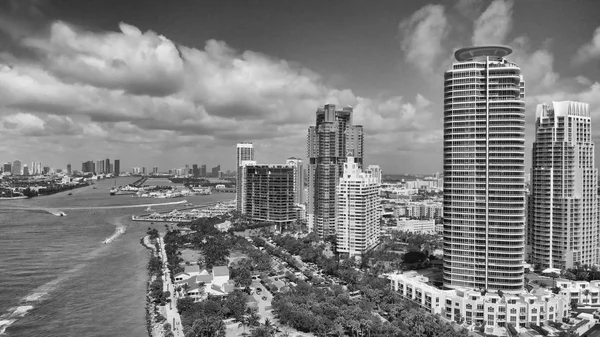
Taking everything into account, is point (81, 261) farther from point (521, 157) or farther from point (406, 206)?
point (406, 206)

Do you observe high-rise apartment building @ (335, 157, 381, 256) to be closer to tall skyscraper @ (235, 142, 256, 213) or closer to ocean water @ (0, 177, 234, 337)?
ocean water @ (0, 177, 234, 337)

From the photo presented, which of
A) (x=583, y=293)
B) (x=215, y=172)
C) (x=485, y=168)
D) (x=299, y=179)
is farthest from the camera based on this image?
(x=215, y=172)

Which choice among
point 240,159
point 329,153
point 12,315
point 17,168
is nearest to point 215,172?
point 17,168

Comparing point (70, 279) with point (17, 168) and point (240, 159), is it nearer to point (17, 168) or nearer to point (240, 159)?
point (240, 159)

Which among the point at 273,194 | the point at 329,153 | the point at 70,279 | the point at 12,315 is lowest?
the point at 12,315

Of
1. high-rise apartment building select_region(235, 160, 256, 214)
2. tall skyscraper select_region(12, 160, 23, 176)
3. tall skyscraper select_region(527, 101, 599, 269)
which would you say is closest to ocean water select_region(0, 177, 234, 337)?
high-rise apartment building select_region(235, 160, 256, 214)

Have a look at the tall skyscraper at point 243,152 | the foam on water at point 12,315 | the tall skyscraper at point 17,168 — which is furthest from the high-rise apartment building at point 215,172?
the foam on water at point 12,315

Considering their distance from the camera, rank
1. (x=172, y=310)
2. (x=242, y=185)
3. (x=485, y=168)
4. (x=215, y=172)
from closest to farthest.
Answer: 1. (x=172, y=310)
2. (x=485, y=168)
3. (x=242, y=185)
4. (x=215, y=172)
